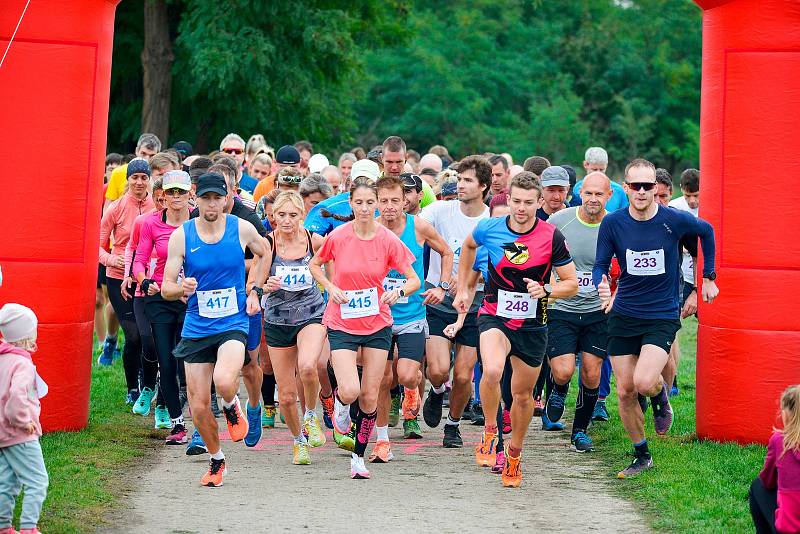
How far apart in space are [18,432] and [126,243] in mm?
5318

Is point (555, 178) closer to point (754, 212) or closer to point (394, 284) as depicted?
point (754, 212)

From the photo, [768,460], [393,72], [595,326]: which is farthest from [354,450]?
[393,72]

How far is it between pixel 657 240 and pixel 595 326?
1554 mm

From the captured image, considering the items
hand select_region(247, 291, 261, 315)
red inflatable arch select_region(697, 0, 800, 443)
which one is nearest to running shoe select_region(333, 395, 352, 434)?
hand select_region(247, 291, 261, 315)

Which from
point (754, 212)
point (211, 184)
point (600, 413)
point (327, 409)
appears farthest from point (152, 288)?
point (754, 212)

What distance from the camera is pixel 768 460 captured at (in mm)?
6789

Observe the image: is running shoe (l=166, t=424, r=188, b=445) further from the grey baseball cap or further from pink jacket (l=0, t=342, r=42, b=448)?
the grey baseball cap

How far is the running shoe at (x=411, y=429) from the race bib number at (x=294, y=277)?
1774 millimetres

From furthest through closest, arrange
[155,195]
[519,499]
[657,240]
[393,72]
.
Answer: [393,72] < [155,195] < [657,240] < [519,499]

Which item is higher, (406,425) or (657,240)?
(657,240)

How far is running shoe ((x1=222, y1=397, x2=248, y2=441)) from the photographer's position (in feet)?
30.6

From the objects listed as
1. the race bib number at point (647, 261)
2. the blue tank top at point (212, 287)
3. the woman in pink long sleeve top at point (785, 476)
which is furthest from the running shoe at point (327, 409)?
the woman in pink long sleeve top at point (785, 476)

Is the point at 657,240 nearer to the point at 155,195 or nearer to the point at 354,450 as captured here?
the point at 354,450

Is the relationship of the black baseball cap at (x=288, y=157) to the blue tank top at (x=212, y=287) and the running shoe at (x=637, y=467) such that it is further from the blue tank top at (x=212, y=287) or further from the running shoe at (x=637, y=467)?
the running shoe at (x=637, y=467)
